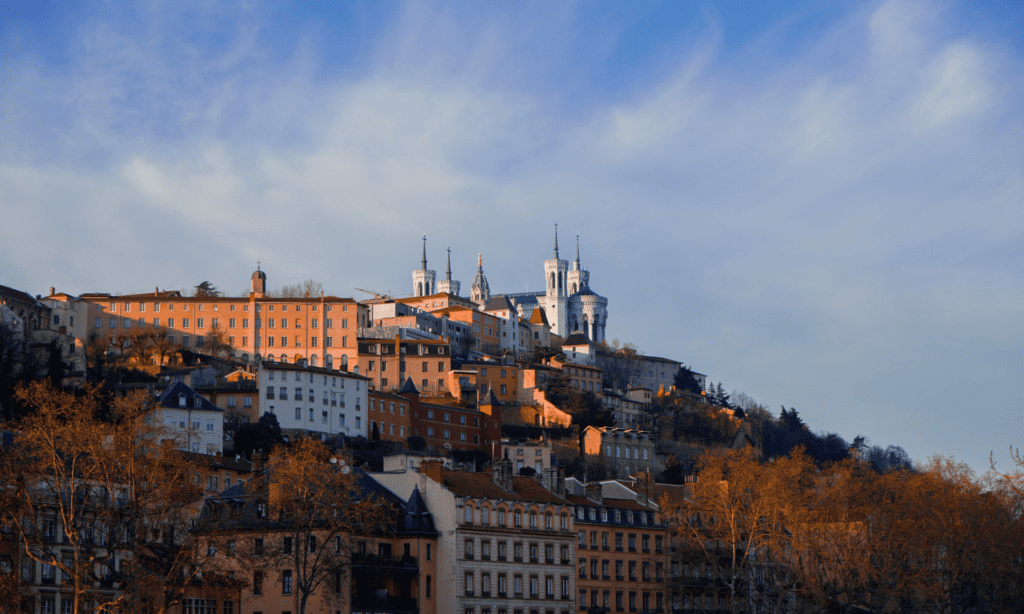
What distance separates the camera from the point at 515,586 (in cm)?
7862

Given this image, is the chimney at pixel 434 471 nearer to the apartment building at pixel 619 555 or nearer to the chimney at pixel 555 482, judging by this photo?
the chimney at pixel 555 482

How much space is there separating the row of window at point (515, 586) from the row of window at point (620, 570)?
13.1 feet

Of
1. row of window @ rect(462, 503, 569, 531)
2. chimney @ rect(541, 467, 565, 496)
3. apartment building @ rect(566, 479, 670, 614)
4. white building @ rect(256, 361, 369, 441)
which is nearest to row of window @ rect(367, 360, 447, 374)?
white building @ rect(256, 361, 369, 441)

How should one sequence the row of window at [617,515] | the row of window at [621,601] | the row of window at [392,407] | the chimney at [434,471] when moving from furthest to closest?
1. the row of window at [392,407]
2. the row of window at [617,515]
3. the row of window at [621,601]
4. the chimney at [434,471]

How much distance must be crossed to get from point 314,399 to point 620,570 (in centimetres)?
4968

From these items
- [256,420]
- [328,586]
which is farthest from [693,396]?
[328,586]

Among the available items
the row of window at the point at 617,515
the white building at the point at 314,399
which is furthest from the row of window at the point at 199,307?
the row of window at the point at 617,515

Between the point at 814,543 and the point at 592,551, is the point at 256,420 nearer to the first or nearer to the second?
the point at 592,551

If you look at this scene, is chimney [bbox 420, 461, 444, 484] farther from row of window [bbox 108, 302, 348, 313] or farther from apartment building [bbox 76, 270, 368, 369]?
row of window [bbox 108, 302, 348, 313]

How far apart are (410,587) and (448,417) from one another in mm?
65434

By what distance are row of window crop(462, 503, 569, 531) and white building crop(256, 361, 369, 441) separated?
47.2m

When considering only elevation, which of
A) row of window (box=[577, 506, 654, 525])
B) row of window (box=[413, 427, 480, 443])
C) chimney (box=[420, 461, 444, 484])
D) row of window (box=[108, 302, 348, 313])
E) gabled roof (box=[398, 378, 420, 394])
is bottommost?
row of window (box=[577, 506, 654, 525])

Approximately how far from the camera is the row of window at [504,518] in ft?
250

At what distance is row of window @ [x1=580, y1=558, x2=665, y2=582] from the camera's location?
8581 cm
